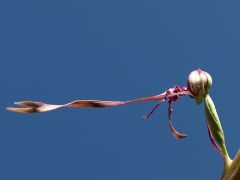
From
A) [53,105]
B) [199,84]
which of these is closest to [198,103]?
[199,84]

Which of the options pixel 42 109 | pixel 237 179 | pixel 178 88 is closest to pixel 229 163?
pixel 237 179

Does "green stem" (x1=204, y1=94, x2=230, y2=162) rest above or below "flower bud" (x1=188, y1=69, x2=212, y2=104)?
below

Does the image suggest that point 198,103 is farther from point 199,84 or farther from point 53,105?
point 53,105

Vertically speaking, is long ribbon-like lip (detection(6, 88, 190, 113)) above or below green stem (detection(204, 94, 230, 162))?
above

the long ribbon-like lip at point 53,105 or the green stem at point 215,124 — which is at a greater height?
the long ribbon-like lip at point 53,105

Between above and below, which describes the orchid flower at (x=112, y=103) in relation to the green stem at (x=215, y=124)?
above
